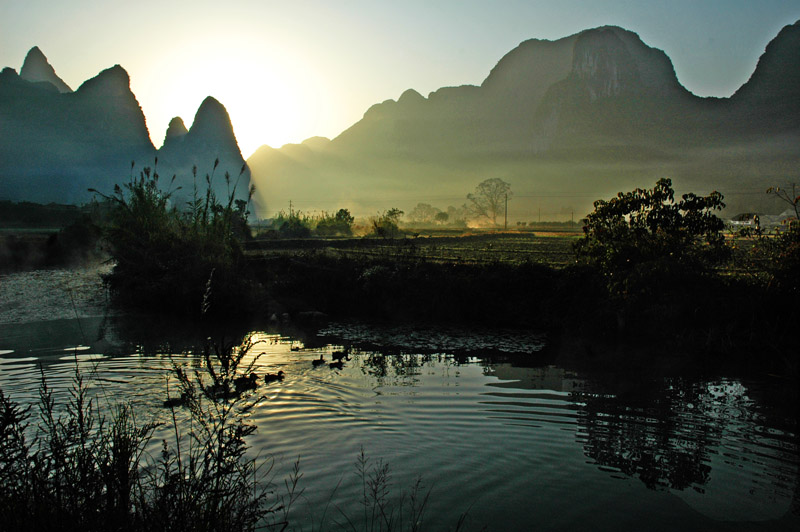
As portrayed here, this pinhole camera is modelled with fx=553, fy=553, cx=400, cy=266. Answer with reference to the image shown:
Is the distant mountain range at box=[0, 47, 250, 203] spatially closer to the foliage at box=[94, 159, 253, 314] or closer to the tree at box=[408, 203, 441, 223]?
the tree at box=[408, 203, 441, 223]

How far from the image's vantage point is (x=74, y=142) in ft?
363

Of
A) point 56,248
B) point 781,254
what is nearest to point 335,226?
point 56,248

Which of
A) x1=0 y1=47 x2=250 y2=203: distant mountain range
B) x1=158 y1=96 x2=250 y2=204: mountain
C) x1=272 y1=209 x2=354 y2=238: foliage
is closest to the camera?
x1=272 y1=209 x2=354 y2=238: foliage

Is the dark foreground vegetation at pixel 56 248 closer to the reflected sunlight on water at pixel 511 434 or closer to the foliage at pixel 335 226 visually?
the reflected sunlight on water at pixel 511 434

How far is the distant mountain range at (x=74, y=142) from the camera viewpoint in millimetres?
100188

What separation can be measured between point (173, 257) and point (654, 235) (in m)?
16.8

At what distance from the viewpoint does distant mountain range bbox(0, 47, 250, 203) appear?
329 ft

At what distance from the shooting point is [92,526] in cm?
370

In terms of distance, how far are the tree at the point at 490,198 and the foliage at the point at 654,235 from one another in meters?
107

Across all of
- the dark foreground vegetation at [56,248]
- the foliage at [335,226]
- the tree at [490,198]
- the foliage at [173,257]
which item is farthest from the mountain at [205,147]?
the foliage at [173,257]

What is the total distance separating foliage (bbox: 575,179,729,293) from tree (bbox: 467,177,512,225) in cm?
10703

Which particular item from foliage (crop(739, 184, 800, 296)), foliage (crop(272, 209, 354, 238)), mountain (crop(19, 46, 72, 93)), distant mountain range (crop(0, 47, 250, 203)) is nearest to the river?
foliage (crop(739, 184, 800, 296))

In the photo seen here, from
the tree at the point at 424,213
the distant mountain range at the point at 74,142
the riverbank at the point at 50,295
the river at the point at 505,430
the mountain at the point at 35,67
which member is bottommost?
the river at the point at 505,430

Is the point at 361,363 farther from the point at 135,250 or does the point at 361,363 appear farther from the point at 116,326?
the point at 135,250
